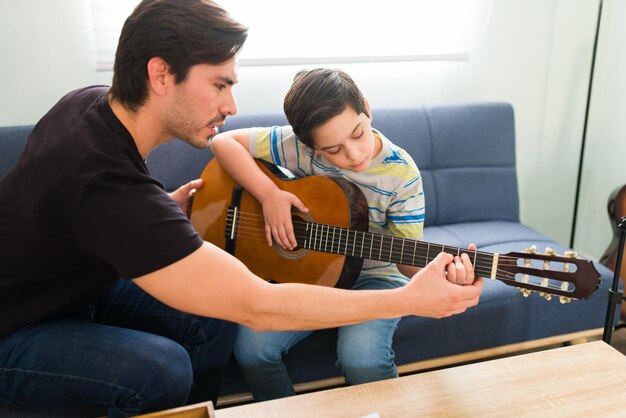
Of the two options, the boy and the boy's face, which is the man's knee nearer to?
the boy

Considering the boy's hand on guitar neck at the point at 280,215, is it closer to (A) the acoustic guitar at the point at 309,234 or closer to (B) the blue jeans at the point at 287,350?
(A) the acoustic guitar at the point at 309,234

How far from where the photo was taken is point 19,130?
1.81m

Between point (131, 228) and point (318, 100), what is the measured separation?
579 millimetres

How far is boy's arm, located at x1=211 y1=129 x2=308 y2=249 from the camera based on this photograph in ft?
→ 4.85

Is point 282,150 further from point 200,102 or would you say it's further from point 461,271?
point 461,271

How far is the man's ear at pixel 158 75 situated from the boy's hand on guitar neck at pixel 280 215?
429mm

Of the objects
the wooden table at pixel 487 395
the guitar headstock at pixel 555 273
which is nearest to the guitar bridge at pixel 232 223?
the wooden table at pixel 487 395

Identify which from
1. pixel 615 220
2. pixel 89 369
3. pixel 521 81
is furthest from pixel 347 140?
pixel 521 81

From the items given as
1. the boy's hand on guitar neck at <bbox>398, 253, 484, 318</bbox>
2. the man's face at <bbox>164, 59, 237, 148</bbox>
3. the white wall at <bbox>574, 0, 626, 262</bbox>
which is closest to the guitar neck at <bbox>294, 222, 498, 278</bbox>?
the boy's hand on guitar neck at <bbox>398, 253, 484, 318</bbox>

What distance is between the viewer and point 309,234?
1.50 meters

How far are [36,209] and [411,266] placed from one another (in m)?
0.91

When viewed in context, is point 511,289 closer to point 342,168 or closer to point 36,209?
point 342,168

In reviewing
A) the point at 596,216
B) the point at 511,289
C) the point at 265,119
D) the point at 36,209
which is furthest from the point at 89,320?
the point at 596,216

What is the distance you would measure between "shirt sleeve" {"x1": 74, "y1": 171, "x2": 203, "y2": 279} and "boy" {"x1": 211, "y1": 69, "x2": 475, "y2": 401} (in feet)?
1.51
